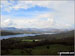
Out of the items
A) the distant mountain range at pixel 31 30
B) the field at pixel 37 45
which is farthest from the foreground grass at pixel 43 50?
the distant mountain range at pixel 31 30

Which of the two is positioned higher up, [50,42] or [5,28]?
[5,28]

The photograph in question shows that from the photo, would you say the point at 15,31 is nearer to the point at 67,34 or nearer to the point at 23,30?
the point at 23,30

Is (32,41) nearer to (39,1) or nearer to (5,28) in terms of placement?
(5,28)

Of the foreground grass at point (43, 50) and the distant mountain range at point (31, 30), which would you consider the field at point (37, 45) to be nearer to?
the foreground grass at point (43, 50)

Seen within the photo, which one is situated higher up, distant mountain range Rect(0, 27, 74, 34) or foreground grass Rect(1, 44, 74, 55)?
distant mountain range Rect(0, 27, 74, 34)

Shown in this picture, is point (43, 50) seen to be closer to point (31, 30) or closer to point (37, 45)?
point (37, 45)

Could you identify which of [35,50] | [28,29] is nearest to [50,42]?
[35,50]

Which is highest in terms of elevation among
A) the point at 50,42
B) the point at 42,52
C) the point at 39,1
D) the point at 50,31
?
the point at 39,1

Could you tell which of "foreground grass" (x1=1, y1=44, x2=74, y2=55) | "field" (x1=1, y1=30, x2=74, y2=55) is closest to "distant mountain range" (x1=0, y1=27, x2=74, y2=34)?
"field" (x1=1, y1=30, x2=74, y2=55)

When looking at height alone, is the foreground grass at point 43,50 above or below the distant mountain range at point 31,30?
below

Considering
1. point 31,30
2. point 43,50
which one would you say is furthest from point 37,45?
point 31,30

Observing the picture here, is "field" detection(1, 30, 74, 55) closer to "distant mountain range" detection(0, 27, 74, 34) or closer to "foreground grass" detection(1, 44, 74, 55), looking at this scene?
"foreground grass" detection(1, 44, 74, 55)
